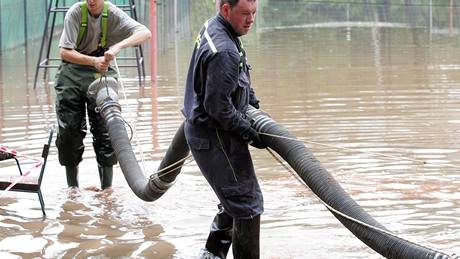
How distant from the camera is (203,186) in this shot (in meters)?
8.12

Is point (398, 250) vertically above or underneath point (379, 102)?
above

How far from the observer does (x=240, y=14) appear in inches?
196

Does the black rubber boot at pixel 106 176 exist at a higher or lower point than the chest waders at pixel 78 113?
lower

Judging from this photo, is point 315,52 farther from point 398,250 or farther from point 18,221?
point 398,250

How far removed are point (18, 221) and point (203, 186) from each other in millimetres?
1842

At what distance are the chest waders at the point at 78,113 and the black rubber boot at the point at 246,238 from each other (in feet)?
9.33

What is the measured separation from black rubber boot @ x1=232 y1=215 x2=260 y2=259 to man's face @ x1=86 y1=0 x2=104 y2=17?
10.3ft

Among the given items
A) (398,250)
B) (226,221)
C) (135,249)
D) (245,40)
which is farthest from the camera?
(245,40)

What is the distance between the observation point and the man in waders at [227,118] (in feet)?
16.0

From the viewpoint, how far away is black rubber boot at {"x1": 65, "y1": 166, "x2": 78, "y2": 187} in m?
8.02

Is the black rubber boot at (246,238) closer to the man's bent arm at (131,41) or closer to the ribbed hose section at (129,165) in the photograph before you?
the ribbed hose section at (129,165)

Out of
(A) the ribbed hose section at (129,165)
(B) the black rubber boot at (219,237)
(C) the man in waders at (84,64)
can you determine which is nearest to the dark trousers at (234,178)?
(B) the black rubber boot at (219,237)

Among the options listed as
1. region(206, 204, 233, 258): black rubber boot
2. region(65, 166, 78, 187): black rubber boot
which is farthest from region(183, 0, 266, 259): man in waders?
region(65, 166, 78, 187): black rubber boot

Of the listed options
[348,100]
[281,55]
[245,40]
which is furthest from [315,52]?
[348,100]
